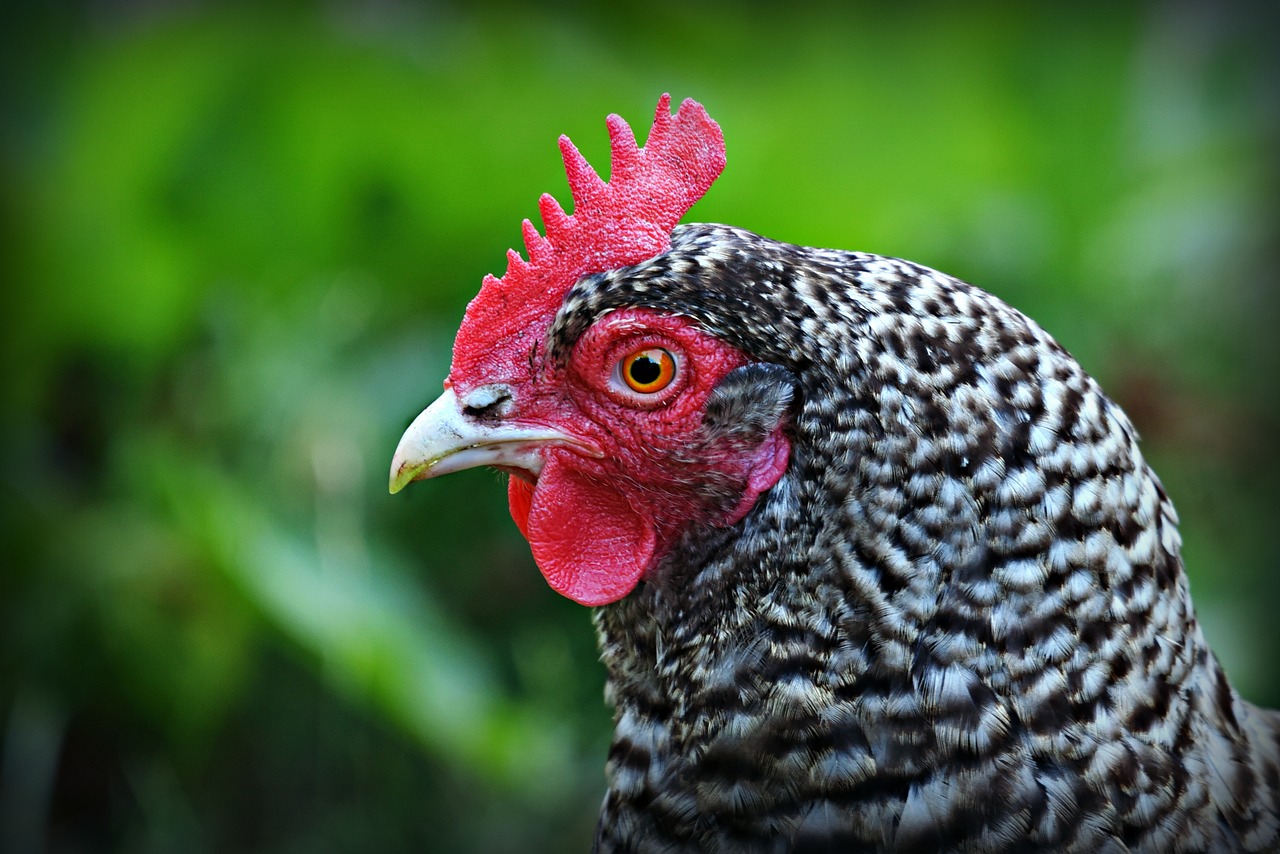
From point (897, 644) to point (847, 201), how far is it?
7.93ft

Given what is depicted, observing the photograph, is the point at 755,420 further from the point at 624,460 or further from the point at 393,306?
the point at 393,306

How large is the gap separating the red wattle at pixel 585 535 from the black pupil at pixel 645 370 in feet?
0.60

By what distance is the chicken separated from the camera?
51.2 inches

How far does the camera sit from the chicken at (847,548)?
130 cm

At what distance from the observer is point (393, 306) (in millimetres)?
3465

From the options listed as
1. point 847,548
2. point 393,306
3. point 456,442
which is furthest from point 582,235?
point 393,306

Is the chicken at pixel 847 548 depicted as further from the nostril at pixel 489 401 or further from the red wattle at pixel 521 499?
the red wattle at pixel 521 499

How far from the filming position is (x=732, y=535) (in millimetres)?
1425

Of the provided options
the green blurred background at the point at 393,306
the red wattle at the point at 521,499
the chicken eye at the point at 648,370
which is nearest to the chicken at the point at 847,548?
the chicken eye at the point at 648,370

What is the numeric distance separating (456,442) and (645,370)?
0.96 ft

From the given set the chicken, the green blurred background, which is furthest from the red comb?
the green blurred background

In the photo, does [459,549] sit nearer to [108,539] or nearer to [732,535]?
[108,539]

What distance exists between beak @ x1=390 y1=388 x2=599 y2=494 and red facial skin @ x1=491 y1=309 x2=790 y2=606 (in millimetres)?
18

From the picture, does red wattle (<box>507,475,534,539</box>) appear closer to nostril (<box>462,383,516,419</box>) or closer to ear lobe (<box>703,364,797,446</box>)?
nostril (<box>462,383,516,419</box>)
